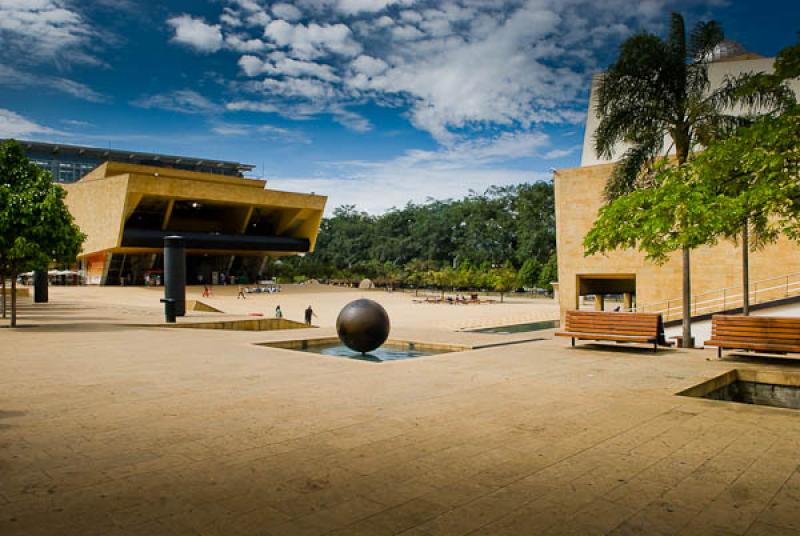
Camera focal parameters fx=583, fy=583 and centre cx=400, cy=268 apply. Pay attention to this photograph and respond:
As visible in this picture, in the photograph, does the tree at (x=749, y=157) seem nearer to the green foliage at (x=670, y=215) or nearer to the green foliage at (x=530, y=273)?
the green foliage at (x=670, y=215)

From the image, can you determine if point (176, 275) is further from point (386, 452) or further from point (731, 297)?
point (731, 297)

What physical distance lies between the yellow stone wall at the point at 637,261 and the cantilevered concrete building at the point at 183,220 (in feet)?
127

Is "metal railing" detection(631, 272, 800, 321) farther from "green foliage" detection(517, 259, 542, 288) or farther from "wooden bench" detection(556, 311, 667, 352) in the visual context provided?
"green foliage" detection(517, 259, 542, 288)

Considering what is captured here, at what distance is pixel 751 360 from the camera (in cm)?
1136

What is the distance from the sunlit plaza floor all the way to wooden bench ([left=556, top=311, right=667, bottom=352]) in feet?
7.29

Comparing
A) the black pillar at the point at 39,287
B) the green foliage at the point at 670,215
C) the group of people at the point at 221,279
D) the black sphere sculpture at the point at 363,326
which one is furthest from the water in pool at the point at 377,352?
the group of people at the point at 221,279

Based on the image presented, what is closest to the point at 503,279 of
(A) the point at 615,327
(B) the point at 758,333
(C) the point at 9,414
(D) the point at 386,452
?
(A) the point at 615,327

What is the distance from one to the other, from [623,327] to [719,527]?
31.5 ft

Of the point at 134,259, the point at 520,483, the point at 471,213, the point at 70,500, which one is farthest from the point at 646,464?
the point at 471,213

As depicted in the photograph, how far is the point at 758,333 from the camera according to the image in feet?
36.6

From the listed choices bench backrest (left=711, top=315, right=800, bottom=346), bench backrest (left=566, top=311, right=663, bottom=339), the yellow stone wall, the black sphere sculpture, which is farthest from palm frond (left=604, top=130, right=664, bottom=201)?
the black sphere sculpture

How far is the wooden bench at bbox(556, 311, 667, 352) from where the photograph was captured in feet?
41.4

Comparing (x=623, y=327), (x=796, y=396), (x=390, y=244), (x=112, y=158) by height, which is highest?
(x=112, y=158)

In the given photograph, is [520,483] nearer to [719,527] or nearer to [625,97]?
[719,527]
